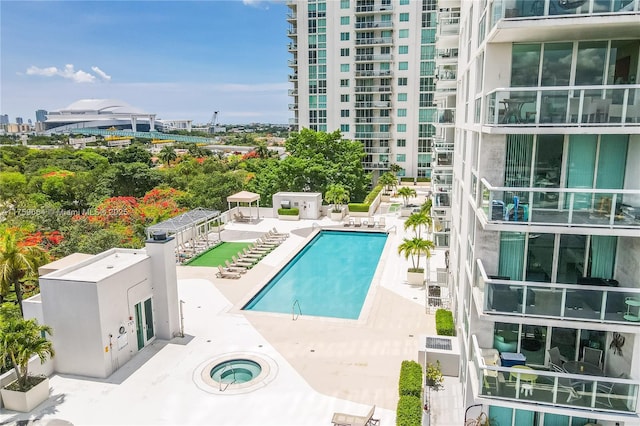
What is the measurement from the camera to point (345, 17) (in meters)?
56.5

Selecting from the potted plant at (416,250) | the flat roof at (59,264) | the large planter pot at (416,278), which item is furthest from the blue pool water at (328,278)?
the flat roof at (59,264)

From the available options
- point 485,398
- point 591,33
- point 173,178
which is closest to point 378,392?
point 485,398

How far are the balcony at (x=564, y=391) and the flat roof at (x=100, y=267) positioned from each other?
11823mm

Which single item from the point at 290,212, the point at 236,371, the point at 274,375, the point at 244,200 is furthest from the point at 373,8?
the point at 274,375

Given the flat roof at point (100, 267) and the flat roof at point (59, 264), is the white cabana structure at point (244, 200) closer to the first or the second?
the flat roof at point (100, 267)

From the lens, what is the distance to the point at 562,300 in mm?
9430

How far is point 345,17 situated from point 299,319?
47054mm

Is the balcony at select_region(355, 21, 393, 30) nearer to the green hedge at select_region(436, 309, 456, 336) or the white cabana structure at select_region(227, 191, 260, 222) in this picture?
the white cabana structure at select_region(227, 191, 260, 222)

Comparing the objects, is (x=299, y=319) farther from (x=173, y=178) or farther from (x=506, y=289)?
(x=173, y=178)

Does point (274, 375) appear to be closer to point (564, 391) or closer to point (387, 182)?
point (564, 391)

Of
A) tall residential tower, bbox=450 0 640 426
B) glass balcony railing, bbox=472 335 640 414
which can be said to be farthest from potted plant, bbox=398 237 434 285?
glass balcony railing, bbox=472 335 640 414

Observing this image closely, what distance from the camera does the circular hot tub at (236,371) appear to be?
15.2 m

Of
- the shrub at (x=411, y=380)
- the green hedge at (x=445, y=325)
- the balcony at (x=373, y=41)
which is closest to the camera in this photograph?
the shrub at (x=411, y=380)

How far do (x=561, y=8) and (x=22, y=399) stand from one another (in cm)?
1666
